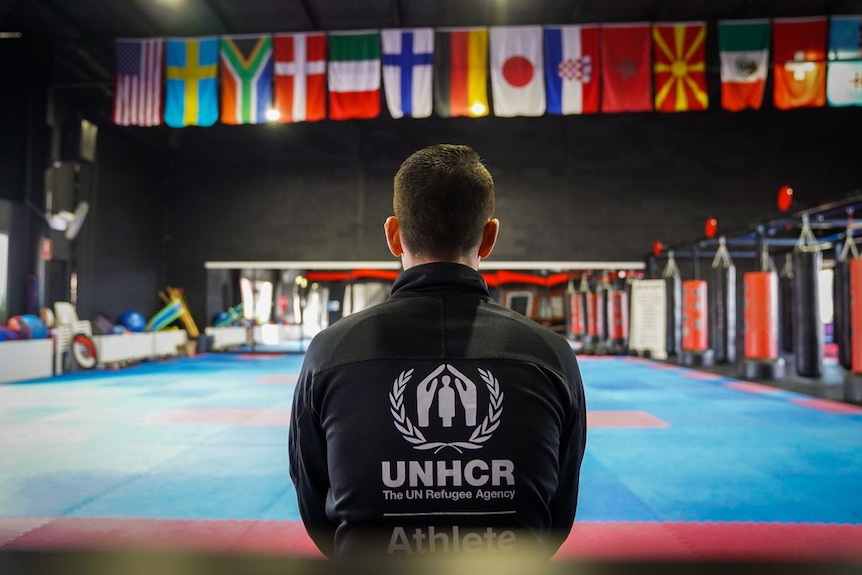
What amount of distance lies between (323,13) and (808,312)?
32.7ft

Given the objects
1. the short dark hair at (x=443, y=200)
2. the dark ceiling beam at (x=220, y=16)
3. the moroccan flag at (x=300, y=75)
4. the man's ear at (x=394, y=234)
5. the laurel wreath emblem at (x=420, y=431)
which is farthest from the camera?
the dark ceiling beam at (x=220, y=16)

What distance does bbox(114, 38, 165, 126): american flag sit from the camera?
10.9 meters

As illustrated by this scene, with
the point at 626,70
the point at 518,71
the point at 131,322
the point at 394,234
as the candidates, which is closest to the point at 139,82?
the point at 131,322

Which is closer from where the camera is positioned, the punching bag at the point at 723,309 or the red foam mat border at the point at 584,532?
the red foam mat border at the point at 584,532

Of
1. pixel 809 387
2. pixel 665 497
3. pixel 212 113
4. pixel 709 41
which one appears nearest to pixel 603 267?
pixel 709 41

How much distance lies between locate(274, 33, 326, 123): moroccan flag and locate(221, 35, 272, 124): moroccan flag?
21 centimetres

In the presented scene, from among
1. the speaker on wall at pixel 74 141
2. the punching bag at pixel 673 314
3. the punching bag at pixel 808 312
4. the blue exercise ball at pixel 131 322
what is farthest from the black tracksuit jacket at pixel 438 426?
the blue exercise ball at pixel 131 322

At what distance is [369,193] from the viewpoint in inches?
639

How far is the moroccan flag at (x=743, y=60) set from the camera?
10500mm

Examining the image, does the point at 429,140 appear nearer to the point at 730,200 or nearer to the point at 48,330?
the point at 730,200

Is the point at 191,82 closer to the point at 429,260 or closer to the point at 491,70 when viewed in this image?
the point at 491,70

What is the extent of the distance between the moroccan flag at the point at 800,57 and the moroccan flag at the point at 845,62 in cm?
16

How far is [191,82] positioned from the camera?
11039 millimetres

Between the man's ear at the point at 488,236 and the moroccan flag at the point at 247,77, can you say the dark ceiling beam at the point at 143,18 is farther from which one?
the man's ear at the point at 488,236
